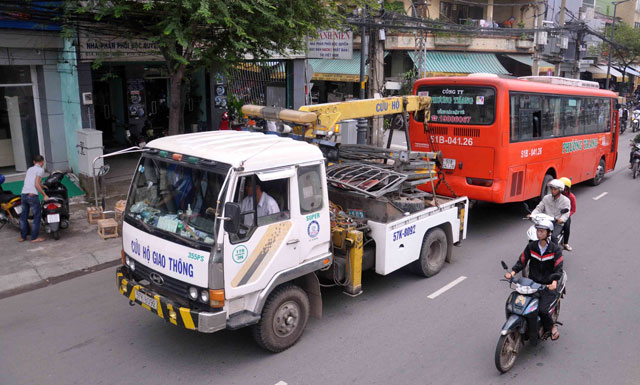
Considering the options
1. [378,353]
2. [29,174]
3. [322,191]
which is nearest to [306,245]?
[322,191]

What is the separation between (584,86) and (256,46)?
8.90 meters

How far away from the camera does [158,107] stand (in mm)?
17938

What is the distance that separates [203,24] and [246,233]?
20.3ft

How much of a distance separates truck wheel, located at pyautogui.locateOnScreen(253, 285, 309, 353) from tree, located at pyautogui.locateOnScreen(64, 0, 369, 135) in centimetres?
515

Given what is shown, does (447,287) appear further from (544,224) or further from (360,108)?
(360,108)

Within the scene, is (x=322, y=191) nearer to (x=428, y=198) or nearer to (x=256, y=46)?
(x=428, y=198)

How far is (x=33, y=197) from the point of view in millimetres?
9508

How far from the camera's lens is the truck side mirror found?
16.0 ft

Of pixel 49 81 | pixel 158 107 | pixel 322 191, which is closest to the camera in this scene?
pixel 322 191

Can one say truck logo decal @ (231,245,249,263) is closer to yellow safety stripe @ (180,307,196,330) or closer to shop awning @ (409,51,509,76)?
yellow safety stripe @ (180,307,196,330)

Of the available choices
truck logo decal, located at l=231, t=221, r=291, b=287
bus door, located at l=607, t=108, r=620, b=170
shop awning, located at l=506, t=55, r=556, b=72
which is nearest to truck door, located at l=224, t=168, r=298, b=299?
truck logo decal, located at l=231, t=221, r=291, b=287

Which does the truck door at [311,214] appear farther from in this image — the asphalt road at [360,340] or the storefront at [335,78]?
the storefront at [335,78]

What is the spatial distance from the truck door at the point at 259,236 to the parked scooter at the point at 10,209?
6651 millimetres

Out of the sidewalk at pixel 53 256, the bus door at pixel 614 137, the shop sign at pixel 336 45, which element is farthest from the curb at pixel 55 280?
the bus door at pixel 614 137
